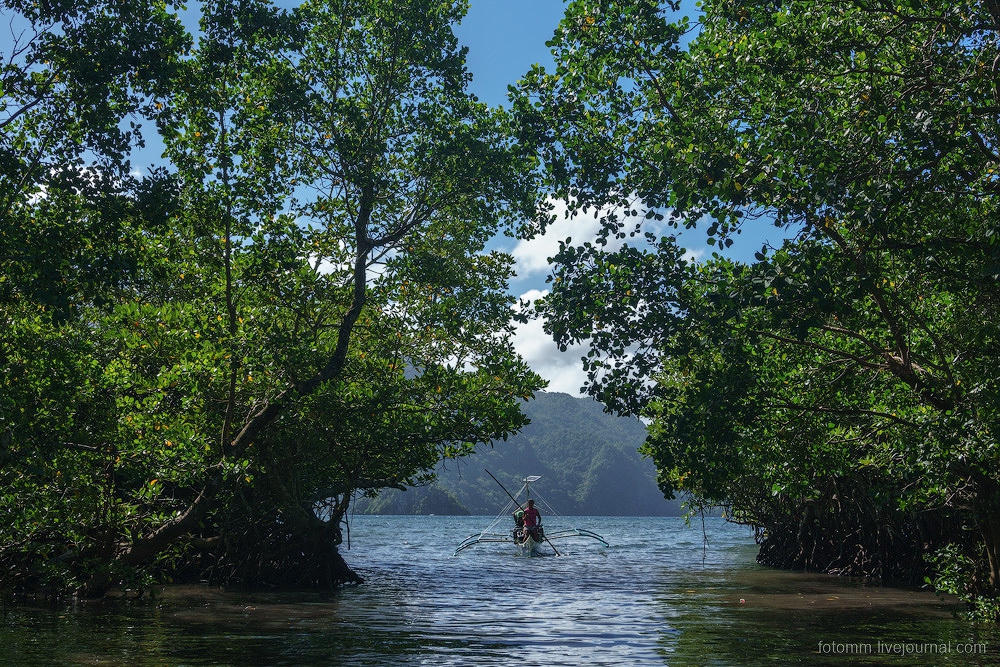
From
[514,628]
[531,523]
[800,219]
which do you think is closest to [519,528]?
[531,523]

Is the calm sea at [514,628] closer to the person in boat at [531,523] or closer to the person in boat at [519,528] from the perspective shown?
the person in boat at [531,523]

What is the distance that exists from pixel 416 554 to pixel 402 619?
31.5 meters

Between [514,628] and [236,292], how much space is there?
353 inches

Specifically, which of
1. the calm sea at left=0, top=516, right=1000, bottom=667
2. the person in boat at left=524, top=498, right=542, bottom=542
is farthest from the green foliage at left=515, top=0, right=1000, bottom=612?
the person in boat at left=524, top=498, right=542, bottom=542

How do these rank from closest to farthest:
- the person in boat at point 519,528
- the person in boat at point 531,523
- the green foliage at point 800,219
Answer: the green foliage at point 800,219 → the person in boat at point 531,523 → the person in boat at point 519,528

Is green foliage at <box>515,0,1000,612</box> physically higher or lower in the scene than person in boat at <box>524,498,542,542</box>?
higher

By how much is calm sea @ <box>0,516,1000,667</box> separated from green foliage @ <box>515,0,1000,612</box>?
8.53ft

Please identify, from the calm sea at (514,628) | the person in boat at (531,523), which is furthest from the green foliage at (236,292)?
the person in boat at (531,523)

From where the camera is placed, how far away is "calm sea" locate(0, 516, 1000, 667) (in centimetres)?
1235

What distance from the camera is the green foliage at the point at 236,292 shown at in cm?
1294

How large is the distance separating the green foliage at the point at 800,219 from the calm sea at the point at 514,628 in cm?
260

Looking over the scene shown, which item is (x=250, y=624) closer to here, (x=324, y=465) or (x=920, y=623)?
(x=324, y=465)

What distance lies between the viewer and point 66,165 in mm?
12688

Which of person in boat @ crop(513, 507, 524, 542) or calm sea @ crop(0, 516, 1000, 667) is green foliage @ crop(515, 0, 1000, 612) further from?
person in boat @ crop(513, 507, 524, 542)
